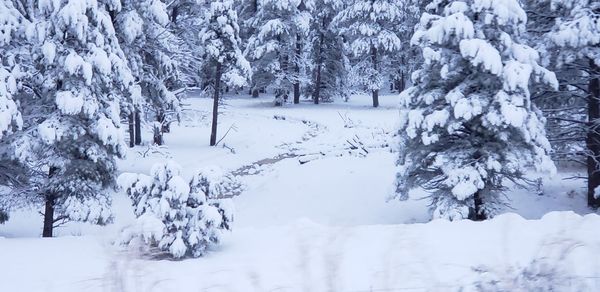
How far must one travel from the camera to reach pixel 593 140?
13688mm

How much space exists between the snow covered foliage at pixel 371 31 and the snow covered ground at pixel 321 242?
13.4m

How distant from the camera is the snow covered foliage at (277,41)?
1425 inches

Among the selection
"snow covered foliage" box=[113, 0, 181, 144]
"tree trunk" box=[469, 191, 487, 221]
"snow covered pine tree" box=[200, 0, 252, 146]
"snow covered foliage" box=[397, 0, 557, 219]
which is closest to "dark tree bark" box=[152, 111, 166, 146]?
"snow covered foliage" box=[113, 0, 181, 144]

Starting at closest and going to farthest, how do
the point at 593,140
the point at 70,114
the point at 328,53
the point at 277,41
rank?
1. the point at 70,114
2. the point at 593,140
3. the point at 277,41
4. the point at 328,53

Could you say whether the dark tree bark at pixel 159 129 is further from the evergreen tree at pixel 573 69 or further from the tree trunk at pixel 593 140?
the tree trunk at pixel 593 140

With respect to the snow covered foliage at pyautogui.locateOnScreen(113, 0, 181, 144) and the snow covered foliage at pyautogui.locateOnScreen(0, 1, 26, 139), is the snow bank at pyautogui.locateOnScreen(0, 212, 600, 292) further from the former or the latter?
the snow covered foliage at pyautogui.locateOnScreen(113, 0, 181, 144)

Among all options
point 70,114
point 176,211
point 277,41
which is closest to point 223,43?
point 277,41

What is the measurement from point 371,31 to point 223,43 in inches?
551

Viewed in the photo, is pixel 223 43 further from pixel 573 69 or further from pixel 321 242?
pixel 321 242

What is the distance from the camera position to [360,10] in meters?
36.3

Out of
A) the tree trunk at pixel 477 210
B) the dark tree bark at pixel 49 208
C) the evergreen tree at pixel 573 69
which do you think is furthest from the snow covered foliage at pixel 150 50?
the evergreen tree at pixel 573 69

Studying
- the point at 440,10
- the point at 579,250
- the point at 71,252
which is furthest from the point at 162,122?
the point at 579,250

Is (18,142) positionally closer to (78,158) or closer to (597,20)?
(78,158)

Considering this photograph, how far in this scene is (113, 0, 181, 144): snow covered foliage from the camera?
18.3 m
